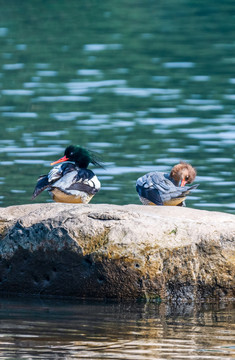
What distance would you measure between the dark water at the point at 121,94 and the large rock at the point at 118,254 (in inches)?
175

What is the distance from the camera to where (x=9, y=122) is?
1827cm

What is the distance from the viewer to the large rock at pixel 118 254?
25.2 feet

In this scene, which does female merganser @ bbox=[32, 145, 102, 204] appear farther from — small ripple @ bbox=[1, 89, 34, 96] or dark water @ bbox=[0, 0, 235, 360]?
small ripple @ bbox=[1, 89, 34, 96]

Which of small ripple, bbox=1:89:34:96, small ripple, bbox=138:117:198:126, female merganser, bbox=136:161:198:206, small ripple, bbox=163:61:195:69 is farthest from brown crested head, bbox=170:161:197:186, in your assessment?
small ripple, bbox=163:61:195:69

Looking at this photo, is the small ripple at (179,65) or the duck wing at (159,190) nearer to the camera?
the duck wing at (159,190)

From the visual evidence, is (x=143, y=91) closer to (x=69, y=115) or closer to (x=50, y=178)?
(x=69, y=115)

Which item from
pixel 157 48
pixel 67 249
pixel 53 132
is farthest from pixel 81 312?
pixel 157 48

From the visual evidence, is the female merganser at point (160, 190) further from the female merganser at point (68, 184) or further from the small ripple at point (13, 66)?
the small ripple at point (13, 66)

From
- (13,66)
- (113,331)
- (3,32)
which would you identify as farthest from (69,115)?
(3,32)

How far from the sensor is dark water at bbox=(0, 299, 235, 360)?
19.3 feet

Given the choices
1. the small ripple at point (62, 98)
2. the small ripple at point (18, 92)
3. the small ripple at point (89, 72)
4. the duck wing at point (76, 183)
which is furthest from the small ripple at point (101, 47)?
the duck wing at point (76, 183)

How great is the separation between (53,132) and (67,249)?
31.8 ft

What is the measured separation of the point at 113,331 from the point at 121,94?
47.8 ft

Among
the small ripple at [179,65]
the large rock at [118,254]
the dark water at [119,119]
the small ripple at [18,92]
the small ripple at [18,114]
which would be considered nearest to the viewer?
the dark water at [119,119]
